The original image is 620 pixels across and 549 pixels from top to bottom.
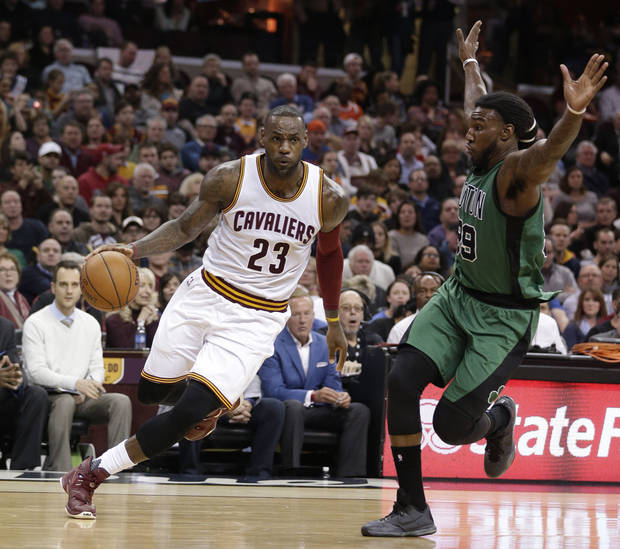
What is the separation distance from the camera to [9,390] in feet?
26.9

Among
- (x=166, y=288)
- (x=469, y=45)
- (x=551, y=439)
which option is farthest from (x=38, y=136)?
(x=469, y=45)

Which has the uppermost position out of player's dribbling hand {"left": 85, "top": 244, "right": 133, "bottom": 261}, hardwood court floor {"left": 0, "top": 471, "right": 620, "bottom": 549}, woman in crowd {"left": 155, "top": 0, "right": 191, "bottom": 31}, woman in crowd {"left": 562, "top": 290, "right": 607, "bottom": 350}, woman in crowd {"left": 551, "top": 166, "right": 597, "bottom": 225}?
woman in crowd {"left": 155, "top": 0, "right": 191, "bottom": 31}

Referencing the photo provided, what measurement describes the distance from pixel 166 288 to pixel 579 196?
6.79 meters

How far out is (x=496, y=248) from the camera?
5141 millimetres

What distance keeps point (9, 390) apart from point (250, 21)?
41.3ft

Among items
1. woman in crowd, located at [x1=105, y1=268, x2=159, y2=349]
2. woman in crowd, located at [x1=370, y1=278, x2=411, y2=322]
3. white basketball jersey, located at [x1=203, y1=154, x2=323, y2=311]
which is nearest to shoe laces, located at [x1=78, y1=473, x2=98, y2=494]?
white basketball jersey, located at [x1=203, y1=154, x2=323, y2=311]

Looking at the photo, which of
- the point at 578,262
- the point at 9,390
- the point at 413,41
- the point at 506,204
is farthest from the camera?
the point at 413,41

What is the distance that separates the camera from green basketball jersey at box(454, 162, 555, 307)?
5094 mm

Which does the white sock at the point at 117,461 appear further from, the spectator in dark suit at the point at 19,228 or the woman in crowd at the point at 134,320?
the spectator in dark suit at the point at 19,228

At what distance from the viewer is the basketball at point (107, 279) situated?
18.7 ft

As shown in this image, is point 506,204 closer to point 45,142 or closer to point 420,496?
point 420,496

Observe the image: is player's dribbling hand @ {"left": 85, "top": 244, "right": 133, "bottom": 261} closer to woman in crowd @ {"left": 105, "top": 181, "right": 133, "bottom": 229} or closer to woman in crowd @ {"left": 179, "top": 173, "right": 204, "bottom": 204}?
woman in crowd @ {"left": 105, "top": 181, "right": 133, "bottom": 229}

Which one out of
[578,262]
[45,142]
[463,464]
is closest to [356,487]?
[463,464]

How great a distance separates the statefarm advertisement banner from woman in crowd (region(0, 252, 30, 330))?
351cm
